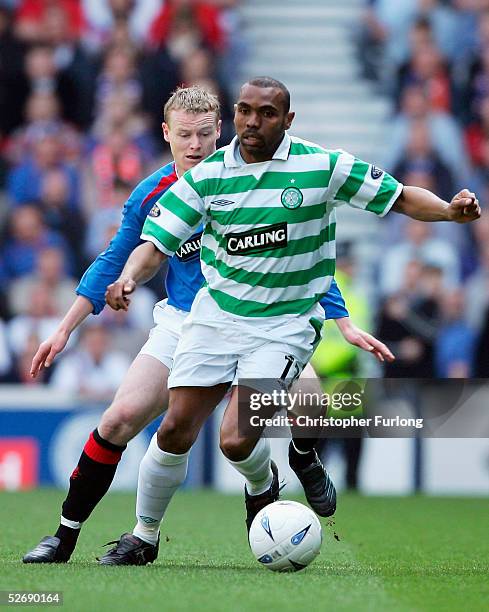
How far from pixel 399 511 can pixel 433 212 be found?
4.74 meters

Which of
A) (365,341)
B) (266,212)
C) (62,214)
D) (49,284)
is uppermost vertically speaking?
(266,212)

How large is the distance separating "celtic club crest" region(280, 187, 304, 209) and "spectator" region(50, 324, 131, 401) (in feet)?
21.5

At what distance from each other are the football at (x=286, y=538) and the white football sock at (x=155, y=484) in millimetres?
439

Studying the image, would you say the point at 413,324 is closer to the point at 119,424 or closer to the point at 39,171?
the point at 39,171

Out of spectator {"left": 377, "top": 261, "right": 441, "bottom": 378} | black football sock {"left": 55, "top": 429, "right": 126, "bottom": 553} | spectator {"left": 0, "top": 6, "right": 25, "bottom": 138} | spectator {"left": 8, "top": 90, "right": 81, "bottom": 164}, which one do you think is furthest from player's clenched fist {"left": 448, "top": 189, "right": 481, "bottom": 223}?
spectator {"left": 0, "top": 6, "right": 25, "bottom": 138}

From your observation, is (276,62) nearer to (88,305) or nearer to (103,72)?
(103,72)

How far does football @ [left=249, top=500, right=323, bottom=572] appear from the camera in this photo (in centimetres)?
545

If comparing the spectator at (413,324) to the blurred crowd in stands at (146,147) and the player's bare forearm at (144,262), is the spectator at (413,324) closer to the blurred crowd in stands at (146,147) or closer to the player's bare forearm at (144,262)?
→ the blurred crowd in stands at (146,147)

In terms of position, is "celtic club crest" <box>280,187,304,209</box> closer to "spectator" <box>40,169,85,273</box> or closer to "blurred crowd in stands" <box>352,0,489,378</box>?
"blurred crowd in stands" <box>352,0,489,378</box>

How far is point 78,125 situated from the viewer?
13812 mm

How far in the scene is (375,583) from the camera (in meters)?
5.29

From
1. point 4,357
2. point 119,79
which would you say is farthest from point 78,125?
point 4,357

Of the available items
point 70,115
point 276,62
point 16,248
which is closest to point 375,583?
point 16,248

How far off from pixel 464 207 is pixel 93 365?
7.22m
